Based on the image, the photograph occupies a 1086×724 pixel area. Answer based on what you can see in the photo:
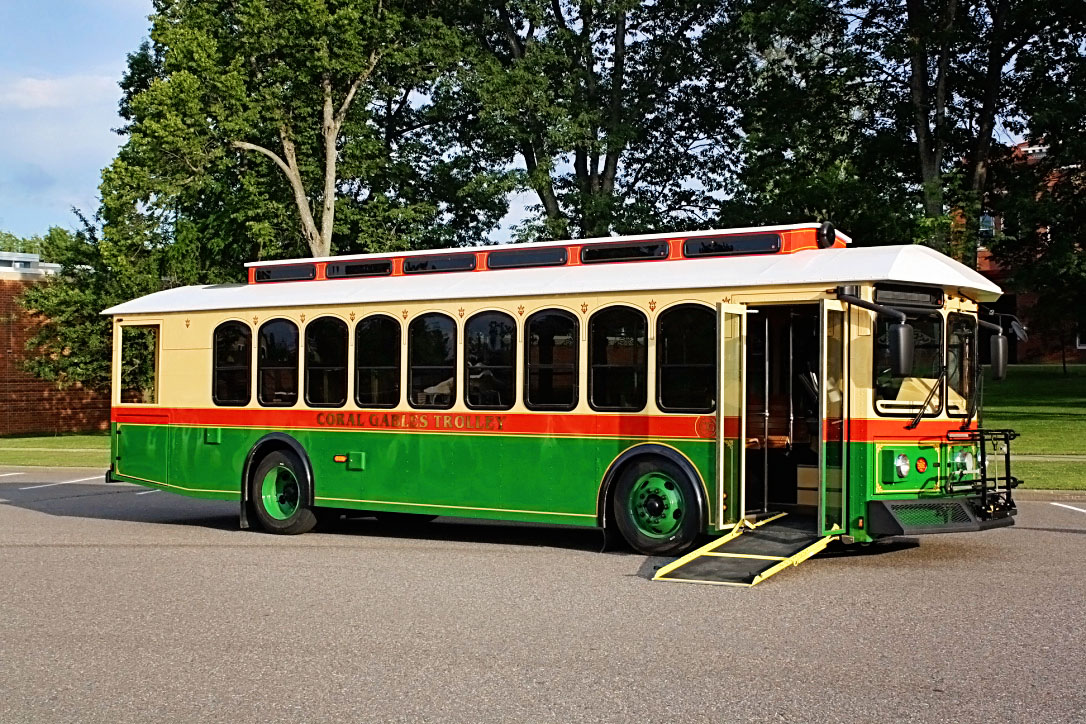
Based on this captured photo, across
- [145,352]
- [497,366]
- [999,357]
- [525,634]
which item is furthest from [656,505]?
[145,352]

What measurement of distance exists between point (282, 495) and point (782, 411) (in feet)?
18.9

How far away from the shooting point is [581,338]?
1310 centimetres

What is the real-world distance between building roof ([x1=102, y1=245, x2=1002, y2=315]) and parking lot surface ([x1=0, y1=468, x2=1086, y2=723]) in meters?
2.45

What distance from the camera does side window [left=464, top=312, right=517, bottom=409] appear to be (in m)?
13.6

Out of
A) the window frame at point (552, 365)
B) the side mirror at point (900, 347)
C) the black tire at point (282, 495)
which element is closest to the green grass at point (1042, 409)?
the side mirror at point (900, 347)

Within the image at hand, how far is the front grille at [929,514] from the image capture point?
11.4 metres

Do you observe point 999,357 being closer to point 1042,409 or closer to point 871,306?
point 871,306

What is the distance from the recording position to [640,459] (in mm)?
12695

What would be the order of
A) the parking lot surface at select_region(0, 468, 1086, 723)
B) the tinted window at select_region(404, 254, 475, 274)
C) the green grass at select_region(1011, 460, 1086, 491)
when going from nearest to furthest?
the parking lot surface at select_region(0, 468, 1086, 723)
the tinted window at select_region(404, 254, 475, 274)
the green grass at select_region(1011, 460, 1086, 491)

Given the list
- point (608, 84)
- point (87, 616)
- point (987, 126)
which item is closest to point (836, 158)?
point (987, 126)

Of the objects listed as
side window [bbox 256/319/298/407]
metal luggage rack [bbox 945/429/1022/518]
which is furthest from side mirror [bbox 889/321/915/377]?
side window [bbox 256/319/298/407]

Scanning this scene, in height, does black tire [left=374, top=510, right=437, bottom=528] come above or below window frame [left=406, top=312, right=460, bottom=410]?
below

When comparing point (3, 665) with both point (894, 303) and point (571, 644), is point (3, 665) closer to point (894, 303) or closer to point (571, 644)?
point (571, 644)

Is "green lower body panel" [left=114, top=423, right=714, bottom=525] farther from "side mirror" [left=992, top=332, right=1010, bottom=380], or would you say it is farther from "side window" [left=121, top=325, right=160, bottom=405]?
"side mirror" [left=992, top=332, right=1010, bottom=380]
